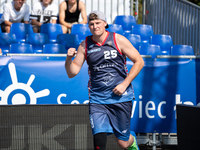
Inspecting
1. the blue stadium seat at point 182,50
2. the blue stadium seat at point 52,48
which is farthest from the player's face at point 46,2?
the blue stadium seat at point 182,50

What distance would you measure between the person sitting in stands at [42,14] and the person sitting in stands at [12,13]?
274 mm

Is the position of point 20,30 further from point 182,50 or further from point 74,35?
point 182,50

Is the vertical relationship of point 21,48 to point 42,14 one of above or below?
below

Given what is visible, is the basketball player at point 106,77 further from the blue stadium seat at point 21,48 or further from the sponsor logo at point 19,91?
the blue stadium seat at point 21,48

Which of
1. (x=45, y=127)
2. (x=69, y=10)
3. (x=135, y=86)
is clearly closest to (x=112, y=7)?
(x=69, y=10)

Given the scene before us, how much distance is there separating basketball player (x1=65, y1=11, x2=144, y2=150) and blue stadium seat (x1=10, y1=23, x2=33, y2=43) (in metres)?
5.20

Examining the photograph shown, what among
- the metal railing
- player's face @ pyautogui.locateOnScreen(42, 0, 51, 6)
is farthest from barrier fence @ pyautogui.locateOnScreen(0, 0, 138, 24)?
player's face @ pyautogui.locateOnScreen(42, 0, 51, 6)

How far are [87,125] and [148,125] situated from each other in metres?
1.45

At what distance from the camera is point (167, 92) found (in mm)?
4824

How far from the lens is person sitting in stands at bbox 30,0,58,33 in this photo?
28.2 feet

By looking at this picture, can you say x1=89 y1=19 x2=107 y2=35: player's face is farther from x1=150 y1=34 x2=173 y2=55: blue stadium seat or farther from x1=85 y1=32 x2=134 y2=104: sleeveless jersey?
x1=150 y1=34 x2=173 y2=55: blue stadium seat

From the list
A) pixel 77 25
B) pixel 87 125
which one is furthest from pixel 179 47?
pixel 87 125

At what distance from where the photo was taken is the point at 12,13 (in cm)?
835

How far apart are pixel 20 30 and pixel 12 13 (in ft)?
2.09
